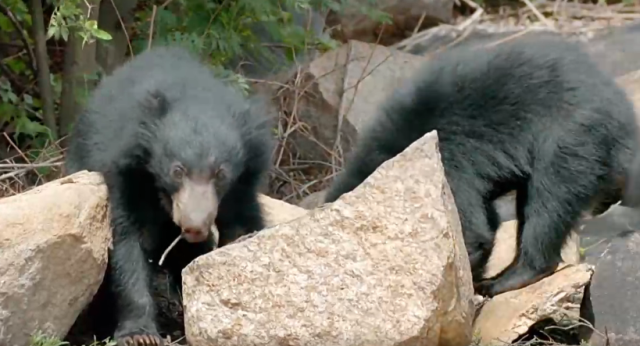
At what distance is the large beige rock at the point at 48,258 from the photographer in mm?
3600

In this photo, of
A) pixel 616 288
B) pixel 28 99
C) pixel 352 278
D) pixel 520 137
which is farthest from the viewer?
pixel 28 99

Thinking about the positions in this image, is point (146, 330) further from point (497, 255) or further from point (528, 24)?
point (528, 24)

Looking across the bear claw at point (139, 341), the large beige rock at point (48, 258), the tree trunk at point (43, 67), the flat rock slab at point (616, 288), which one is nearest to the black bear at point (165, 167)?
the bear claw at point (139, 341)

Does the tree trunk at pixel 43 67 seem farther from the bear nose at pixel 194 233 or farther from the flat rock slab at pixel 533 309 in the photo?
the flat rock slab at pixel 533 309

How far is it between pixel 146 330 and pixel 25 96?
2713 millimetres

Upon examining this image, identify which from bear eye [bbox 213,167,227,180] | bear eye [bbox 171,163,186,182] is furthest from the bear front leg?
bear eye [bbox 213,167,227,180]

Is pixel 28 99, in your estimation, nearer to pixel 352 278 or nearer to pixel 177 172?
pixel 177 172

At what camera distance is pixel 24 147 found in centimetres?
632

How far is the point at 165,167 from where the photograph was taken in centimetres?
416

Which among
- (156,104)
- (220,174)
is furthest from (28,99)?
(220,174)

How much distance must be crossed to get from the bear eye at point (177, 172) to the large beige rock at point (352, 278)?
0.48 m

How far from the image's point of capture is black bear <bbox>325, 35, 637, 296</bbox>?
489cm

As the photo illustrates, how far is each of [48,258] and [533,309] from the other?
6.26ft

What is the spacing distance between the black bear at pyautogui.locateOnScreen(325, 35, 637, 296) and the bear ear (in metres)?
1.24
